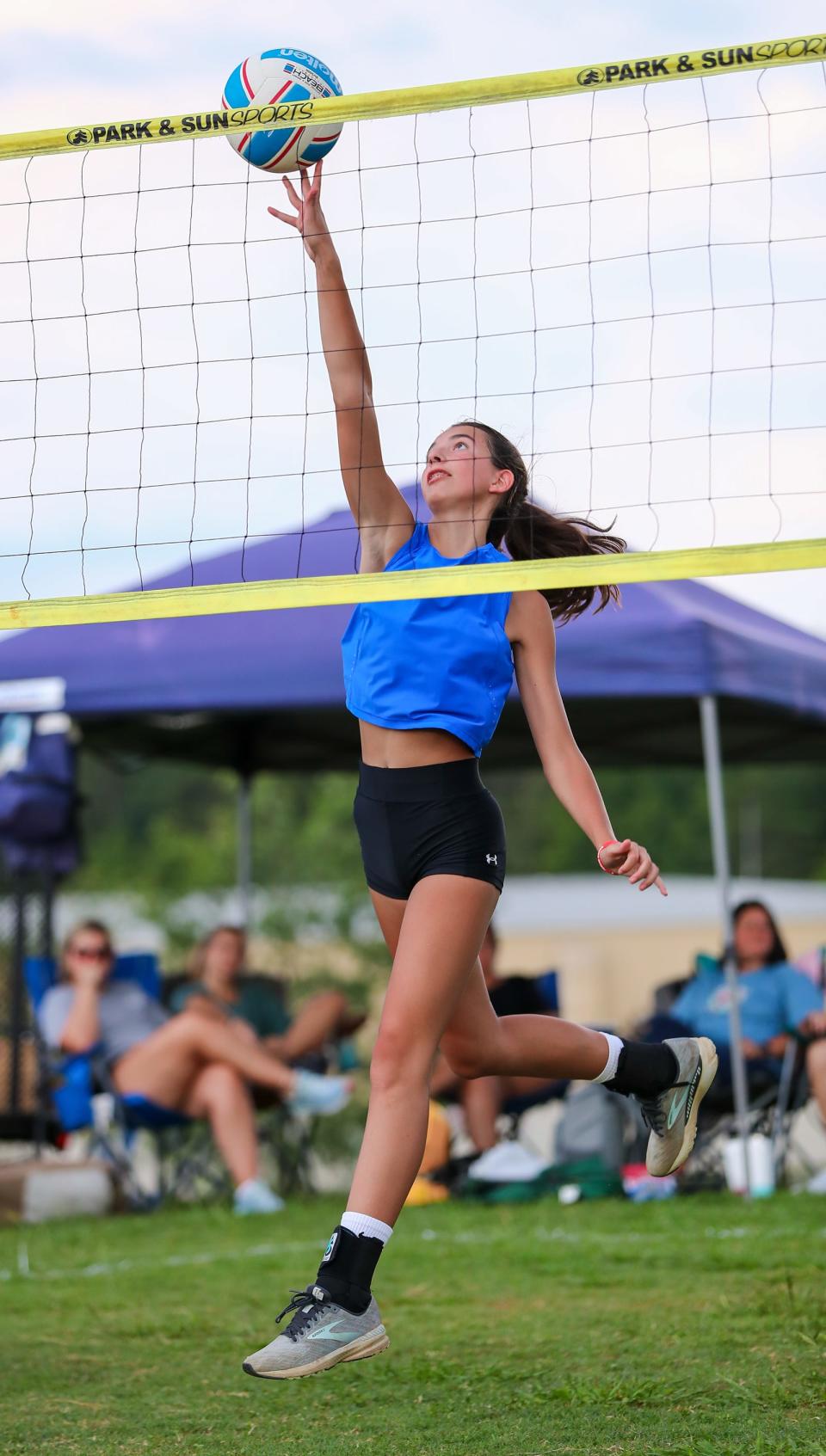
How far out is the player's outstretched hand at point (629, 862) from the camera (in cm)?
331

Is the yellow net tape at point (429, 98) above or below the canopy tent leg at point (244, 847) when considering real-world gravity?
above

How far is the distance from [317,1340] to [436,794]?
1071mm

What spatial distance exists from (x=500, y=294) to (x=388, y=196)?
0.37 metres

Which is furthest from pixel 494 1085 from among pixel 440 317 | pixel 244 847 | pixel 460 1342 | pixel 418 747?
pixel 418 747

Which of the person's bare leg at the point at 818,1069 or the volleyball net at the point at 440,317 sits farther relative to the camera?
the person's bare leg at the point at 818,1069

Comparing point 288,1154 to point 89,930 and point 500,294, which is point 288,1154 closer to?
point 89,930

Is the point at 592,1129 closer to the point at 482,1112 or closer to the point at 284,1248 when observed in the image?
the point at 482,1112

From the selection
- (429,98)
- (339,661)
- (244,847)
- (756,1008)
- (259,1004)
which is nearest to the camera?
(429,98)

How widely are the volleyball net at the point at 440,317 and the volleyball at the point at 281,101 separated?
14cm

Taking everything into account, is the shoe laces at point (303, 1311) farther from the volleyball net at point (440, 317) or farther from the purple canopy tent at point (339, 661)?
the purple canopy tent at point (339, 661)

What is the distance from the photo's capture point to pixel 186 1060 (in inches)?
309

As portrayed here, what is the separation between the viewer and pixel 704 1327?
13.8ft

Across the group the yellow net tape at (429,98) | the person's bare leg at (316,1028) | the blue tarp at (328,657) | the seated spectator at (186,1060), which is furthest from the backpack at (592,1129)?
the yellow net tape at (429,98)

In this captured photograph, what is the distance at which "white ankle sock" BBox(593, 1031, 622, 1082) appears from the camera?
382cm
